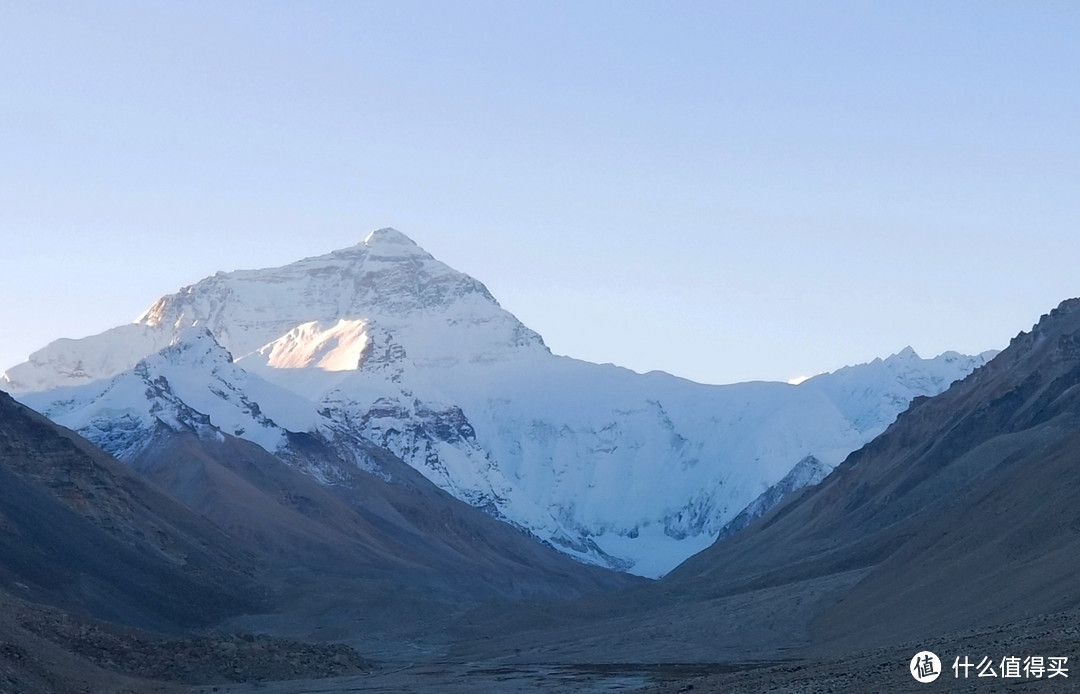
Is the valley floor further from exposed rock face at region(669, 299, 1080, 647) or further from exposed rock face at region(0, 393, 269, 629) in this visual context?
exposed rock face at region(0, 393, 269, 629)

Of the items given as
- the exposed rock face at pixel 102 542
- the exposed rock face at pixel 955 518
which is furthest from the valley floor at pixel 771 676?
the exposed rock face at pixel 102 542

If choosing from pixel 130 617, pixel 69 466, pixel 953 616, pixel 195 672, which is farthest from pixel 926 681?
pixel 69 466

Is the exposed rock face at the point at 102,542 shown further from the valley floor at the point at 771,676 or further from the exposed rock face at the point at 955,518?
the exposed rock face at the point at 955,518

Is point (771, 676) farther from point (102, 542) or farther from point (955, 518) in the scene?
point (102, 542)

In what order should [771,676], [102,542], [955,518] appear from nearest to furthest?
[771,676], [955,518], [102,542]

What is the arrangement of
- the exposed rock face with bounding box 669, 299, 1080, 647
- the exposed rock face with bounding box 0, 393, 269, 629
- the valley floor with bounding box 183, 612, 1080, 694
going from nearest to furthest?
the valley floor with bounding box 183, 612, 1080, 694, the exposed rock face with bounding box 669, 299, 1080, 647, the exposed rock face with bounding box 0, 393, 269, 629

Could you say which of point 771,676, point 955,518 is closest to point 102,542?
point 955,518

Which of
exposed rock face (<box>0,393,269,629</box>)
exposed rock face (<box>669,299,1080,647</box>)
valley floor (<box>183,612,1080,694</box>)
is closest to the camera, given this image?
valley floor (<box>183,612,1080,694</box>)

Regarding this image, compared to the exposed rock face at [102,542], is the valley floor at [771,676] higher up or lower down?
lower down

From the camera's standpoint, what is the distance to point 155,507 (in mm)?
158750

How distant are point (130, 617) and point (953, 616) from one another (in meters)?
57.5

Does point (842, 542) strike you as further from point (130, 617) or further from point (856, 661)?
point (856, 661)

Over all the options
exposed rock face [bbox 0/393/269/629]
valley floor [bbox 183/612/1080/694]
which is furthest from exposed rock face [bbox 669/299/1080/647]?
exposed rock face [bbox 0/393/269/629]

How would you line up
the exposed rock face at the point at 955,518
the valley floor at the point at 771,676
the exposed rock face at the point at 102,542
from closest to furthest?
the valley floor at the point at 771,676
the exposed rock face at the point at 955,518
the exposed rock face at the point at 102,542
